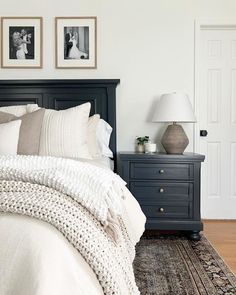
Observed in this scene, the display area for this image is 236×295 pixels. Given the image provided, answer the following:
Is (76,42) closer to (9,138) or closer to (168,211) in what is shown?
(9,138)

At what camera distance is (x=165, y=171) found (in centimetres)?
316

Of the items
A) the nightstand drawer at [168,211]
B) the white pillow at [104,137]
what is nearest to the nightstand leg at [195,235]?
the nightstand drawer at [168,211]

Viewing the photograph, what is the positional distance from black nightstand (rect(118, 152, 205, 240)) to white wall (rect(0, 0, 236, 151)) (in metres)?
0.54

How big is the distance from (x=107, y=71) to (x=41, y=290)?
296 cm

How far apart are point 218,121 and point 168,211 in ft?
3.94

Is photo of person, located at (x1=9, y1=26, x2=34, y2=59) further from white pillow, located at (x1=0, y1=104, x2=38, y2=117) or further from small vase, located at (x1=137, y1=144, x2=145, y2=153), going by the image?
small vase, located at (x1=137, y1=144, x2=145, y2=153)

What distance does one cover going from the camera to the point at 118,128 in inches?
143

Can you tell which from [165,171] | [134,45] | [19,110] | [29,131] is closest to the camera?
[29,131]

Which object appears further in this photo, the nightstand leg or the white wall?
the white wall

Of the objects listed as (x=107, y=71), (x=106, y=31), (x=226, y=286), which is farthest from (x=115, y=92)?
(x=226, y=286)

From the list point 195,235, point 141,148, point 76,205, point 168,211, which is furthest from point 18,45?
point 76,205

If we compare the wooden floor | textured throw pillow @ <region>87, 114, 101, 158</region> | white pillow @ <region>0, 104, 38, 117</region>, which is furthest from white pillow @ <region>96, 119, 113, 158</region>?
the wooden floor

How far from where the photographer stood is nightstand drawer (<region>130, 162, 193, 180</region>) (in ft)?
10.3

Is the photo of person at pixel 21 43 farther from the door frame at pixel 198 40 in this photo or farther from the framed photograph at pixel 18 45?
the door frame at pixel 198 40
